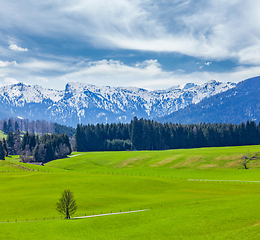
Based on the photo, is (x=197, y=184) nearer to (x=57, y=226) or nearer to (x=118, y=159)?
(x=57, y=226)

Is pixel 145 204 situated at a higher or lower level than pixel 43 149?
lower

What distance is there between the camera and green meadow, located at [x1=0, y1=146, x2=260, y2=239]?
116 feet

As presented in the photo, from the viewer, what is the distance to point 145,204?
54.9m

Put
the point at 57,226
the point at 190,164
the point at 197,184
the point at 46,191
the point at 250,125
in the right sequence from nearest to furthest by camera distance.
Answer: the point at 57,226
the point at 46,191
the point at 197,184
the point at 190,164
the point at 250,125

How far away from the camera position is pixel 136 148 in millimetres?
198750

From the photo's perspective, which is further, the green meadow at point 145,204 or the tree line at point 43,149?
the tree line at point 43,149

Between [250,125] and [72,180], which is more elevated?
[250,125]

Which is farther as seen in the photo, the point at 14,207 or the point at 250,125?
the point at 250,125

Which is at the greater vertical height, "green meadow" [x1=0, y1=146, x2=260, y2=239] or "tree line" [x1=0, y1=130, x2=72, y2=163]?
"tree line" [x1=0, y1=130, x2=72, y2=163]

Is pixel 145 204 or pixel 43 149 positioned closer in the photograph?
pixel 145 204

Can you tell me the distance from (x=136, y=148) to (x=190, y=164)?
3489 inches

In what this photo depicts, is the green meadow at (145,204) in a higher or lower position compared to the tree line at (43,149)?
lower

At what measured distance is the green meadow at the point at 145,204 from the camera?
3544cm

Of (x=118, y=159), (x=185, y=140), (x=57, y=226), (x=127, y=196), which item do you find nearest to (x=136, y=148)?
(x=185, y=140)
